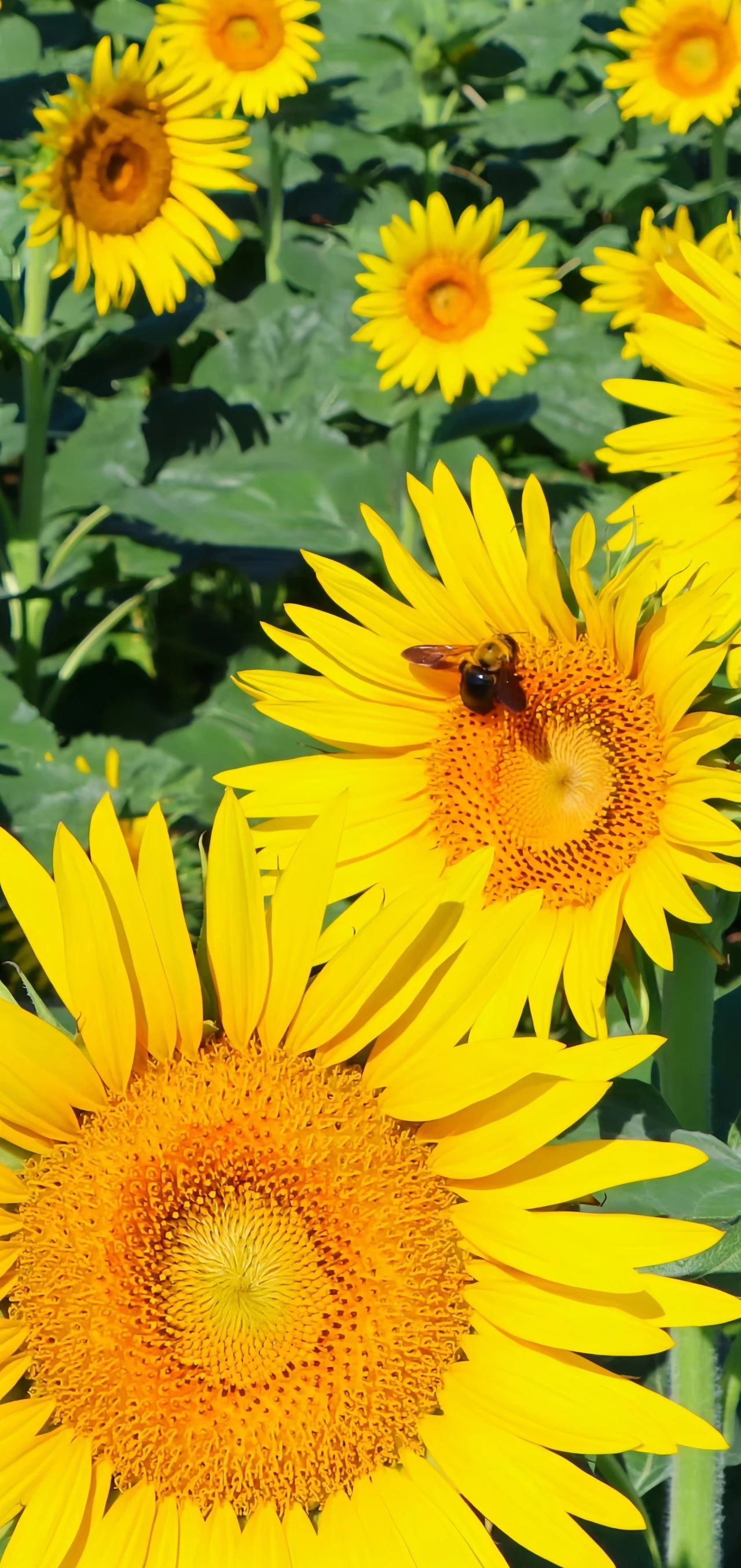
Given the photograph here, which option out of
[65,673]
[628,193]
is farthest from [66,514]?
[628,193]

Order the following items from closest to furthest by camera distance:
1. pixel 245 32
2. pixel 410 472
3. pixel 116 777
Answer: pixel 116 777, pixel 410 472, pixel 245 32

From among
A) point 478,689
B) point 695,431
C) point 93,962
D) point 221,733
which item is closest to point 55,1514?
point 93,962

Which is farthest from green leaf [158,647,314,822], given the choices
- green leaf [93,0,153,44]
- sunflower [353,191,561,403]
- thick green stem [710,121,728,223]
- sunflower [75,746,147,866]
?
green leaf [93,0,153,44]

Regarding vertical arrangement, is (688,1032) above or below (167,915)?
above

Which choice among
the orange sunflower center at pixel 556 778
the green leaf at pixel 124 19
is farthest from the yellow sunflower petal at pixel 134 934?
the green leaf at pixel 124 19

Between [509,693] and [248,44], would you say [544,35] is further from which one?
[509,693]

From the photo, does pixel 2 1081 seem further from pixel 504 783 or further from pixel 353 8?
pixel 353 8
